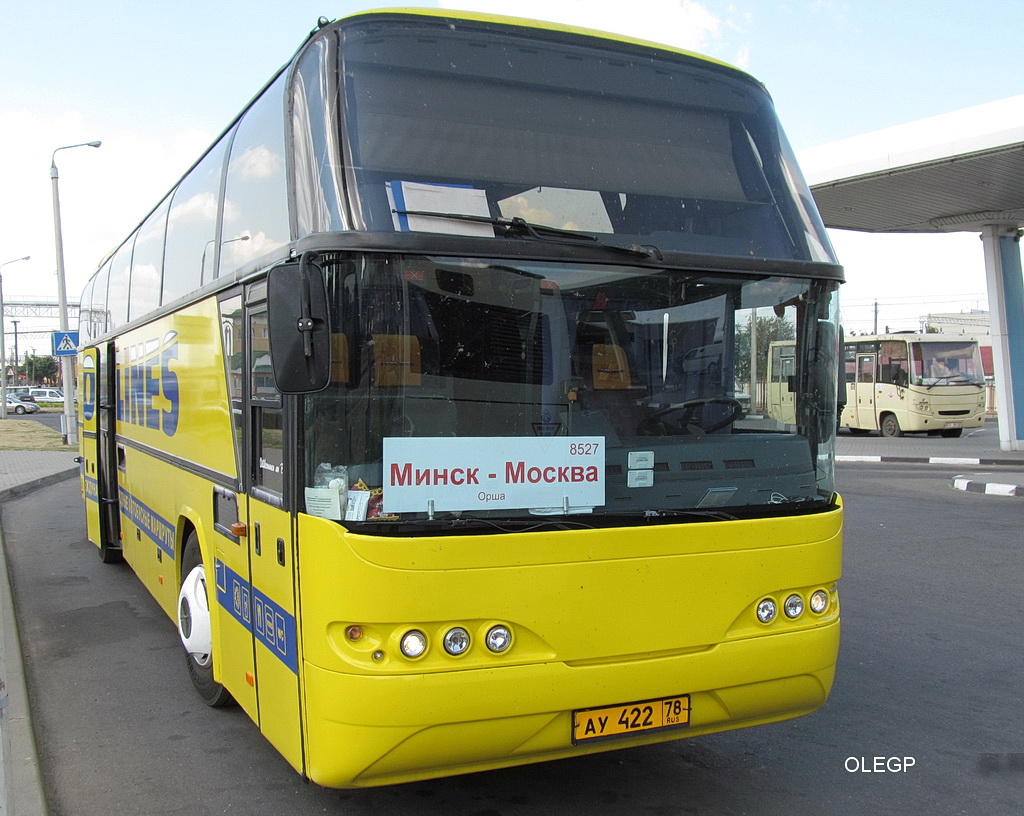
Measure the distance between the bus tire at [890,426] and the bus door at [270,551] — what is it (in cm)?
2510

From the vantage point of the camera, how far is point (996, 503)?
510 inches

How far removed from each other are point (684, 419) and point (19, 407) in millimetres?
61162

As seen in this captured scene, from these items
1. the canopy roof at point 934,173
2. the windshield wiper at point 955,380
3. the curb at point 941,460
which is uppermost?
the canopy roof at point 934,173

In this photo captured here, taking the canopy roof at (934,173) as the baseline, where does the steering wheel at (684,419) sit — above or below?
below

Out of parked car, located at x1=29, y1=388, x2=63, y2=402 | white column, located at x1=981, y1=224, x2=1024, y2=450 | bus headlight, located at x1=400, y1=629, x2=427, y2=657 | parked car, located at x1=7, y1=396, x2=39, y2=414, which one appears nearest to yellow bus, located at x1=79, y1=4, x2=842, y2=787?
bus headlight, located at x1=400, y1=629, x2=427, y2=657

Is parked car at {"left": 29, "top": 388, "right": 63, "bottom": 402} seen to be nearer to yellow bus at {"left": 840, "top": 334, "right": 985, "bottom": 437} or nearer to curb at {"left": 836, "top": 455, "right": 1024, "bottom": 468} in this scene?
yellow bus at {"left": 840, "top": 334, "right": 985, "bottom": 437}

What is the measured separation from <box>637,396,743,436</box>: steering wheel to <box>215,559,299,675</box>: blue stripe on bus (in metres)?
1.56

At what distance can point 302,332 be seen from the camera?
328 centimetres

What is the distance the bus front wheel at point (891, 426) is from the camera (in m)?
26.4

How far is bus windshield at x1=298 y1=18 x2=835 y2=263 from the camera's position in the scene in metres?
3.54

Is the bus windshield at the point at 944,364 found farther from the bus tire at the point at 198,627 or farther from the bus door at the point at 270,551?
the bus door at the point at 270,551

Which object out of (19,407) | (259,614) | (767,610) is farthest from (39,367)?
(767,610)

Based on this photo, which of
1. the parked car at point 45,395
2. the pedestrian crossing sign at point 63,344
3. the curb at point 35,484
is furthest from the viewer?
the parked car at point 45,395

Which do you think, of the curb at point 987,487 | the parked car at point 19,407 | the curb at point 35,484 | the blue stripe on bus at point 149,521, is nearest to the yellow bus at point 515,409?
the blue stripe on bus at point 149,521
